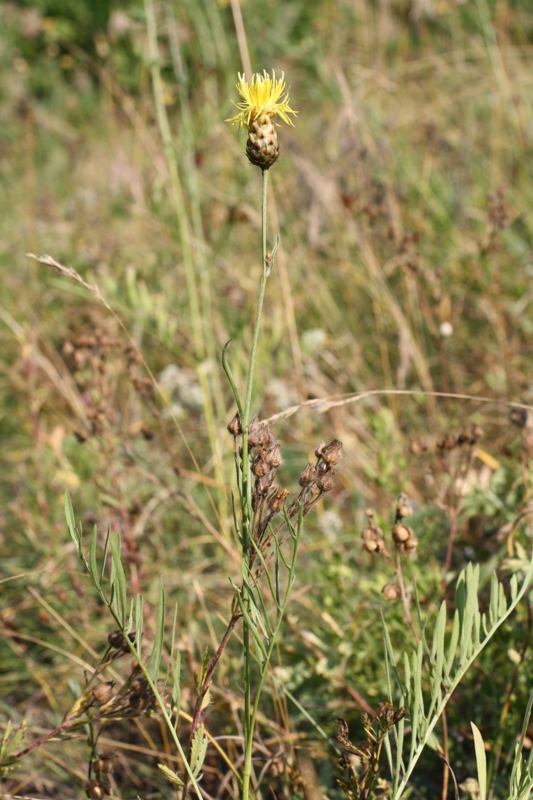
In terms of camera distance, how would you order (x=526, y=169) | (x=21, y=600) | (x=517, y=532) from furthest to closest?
(x=526, y=169) < (x=21, y=600) < (x=517, y=532)

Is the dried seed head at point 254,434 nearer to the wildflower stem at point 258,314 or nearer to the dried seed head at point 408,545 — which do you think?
the wildflower stem at point 258,314

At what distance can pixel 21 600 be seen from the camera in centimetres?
176

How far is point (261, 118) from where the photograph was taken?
2.47ft

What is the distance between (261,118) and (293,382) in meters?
1.47

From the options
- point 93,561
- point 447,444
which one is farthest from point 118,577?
point 447,444

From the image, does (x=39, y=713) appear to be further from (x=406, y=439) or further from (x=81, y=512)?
(x=406, y=439)

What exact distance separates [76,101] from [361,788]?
6.29 m

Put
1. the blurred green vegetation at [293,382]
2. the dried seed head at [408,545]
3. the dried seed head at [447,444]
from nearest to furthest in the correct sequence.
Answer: the dried seed head at [408,545] → the dried seed head at [447,444] → the blurred green vegetation at [293,382]

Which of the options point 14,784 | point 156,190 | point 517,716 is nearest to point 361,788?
point 517,716

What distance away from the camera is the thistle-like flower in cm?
73

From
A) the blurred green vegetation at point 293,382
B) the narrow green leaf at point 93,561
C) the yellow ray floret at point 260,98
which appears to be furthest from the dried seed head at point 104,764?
the yellow ray floret at point 260,98

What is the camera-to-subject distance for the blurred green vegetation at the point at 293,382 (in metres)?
1.26

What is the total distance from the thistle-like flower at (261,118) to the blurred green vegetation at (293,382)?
159 mm

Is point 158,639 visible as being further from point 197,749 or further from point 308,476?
point 308,476
